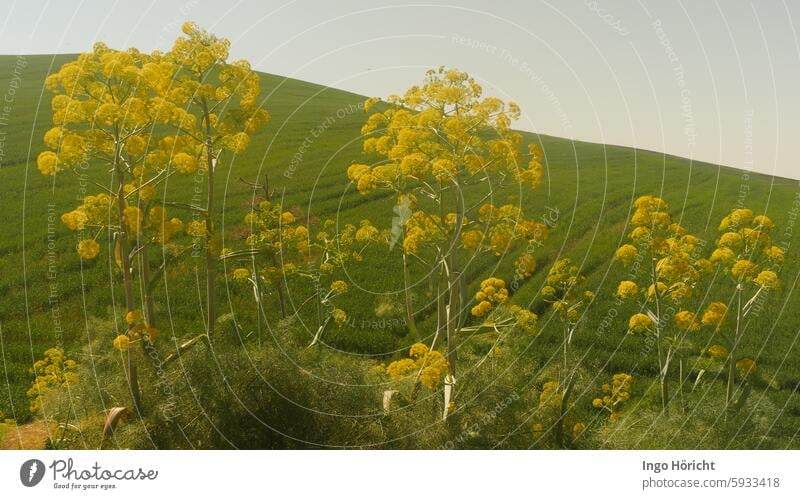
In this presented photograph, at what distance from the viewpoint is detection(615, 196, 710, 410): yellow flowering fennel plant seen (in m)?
4.19

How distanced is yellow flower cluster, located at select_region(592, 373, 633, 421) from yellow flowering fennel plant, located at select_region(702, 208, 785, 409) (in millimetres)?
611

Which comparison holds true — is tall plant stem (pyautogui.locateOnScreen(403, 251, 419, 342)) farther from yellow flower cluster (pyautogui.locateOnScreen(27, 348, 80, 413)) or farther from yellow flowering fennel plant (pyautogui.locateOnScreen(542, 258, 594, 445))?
yellow flower cluster (pyautogui.locateOnScreen(27, 348, 80, 413))

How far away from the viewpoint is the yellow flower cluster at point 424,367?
3840 mm

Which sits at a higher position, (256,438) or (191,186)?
(191,186)

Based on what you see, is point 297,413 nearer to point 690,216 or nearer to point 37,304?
point 37,304

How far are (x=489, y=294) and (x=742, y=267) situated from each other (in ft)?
5.57

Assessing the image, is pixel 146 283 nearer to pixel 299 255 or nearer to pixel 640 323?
pixel 299 255

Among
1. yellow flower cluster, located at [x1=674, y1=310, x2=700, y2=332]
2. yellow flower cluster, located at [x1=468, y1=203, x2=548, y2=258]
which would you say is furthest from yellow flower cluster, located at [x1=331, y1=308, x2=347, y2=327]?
yellow flower cluster, located at [x1=674, y1=310, x2=700, y2=332]

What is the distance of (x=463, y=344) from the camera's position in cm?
414

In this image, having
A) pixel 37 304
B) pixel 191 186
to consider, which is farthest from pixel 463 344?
pixel 37 304

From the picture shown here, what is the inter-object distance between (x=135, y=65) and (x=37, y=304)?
1909 millimetres

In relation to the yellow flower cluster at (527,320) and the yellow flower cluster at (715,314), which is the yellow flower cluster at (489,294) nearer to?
the yellow flower cluster at (527,320)

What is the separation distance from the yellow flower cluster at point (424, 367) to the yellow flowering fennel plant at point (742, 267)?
181 cm

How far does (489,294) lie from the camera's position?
4.13 m
